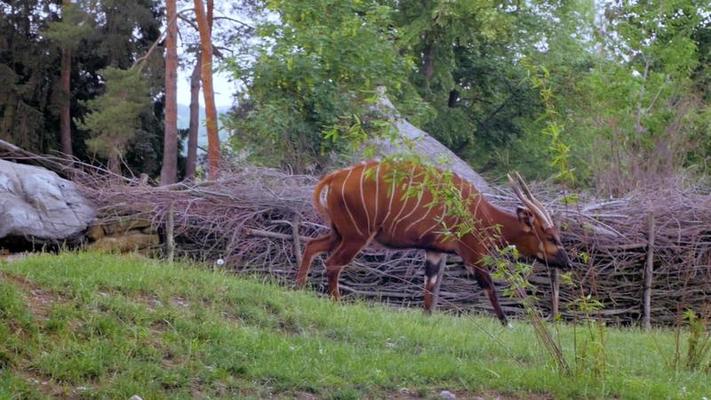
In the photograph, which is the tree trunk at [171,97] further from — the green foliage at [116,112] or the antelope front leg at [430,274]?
the antelope front leg at [430,274]

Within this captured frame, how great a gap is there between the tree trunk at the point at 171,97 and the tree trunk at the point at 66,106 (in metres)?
3.03

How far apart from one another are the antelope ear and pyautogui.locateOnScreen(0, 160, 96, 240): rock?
18.9 ft

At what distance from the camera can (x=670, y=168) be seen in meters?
17.8

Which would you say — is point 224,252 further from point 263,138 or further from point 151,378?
point 151,378

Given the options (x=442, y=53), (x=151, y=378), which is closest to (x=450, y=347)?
(x=151, y=378)

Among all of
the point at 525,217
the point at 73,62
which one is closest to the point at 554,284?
the point at 525,217

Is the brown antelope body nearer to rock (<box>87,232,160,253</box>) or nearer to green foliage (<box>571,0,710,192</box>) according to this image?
rock (<box>87,232,160,253</box>)

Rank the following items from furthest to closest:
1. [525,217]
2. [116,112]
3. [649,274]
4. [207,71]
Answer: [207,71]
[116,112]
[649,274]
[525,217]

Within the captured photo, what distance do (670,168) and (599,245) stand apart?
4.68 metres

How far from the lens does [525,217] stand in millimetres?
11117

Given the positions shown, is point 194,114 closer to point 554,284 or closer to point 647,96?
point 647,96

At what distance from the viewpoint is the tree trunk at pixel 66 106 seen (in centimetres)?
2579

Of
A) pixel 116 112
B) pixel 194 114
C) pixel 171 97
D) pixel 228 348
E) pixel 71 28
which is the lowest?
pixel 228 348

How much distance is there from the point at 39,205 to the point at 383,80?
23.6ft
